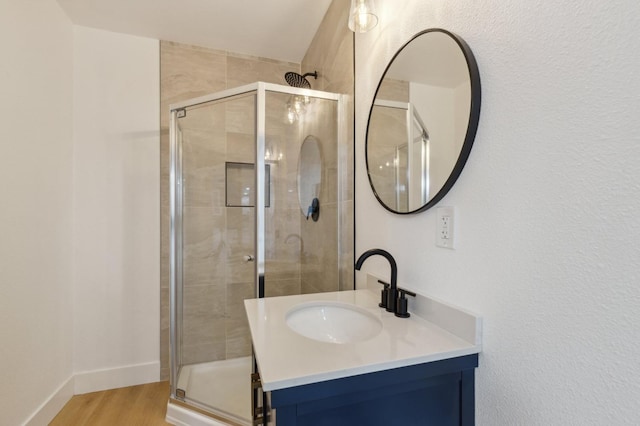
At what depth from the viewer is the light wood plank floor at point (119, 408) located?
171 centimetres

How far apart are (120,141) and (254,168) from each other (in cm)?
118

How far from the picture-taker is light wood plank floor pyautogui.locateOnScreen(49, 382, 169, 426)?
1.71m

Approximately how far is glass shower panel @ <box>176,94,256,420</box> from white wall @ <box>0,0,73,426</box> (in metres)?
0.73

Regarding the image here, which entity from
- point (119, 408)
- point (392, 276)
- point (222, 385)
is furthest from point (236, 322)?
point (392, 276)

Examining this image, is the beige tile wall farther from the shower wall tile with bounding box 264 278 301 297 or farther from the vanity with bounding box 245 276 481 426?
the vanity with bounding box 245 276 481 426

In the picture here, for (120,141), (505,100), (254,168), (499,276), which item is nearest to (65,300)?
(120,141)

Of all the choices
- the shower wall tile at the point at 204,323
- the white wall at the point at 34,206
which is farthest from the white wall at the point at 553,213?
the white wall at the point at 34,206

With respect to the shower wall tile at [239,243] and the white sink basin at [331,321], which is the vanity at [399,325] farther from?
the shower wall tile at [239,243]

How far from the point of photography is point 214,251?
201 centimetres

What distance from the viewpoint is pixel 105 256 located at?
208 centimetres

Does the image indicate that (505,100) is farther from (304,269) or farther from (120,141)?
(120,141)

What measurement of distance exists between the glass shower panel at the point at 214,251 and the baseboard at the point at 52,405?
Answer: 72cm

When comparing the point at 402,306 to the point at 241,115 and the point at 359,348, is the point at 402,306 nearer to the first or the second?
the point at 359,348

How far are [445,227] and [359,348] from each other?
0.45 m
